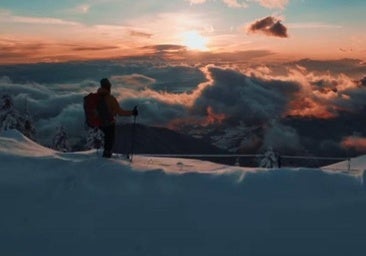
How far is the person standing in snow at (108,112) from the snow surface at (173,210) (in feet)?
4.74

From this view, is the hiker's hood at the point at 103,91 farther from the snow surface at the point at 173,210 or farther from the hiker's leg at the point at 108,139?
the snow surface at the point at 173,210

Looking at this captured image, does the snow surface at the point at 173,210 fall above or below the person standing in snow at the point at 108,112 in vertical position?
below

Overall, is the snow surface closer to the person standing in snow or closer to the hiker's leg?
the hiker's leg

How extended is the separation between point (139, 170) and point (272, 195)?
2.77 m

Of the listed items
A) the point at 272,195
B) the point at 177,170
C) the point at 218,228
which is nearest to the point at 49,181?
the point at 177,170

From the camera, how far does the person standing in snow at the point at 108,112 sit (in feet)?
43.7

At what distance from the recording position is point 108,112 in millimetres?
13414

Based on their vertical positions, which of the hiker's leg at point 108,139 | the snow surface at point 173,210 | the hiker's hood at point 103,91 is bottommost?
the snow surface at point 173,210

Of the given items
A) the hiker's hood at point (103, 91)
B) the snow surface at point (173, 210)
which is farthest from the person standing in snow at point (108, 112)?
the snow surface at point (173, 210)

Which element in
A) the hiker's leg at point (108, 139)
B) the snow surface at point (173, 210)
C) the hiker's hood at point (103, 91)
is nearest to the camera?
the snow surface at point (173, 210)

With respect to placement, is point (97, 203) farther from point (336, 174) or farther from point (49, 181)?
point (336, 174)

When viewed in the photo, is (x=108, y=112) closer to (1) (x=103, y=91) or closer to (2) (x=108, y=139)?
(1) (x=103, y=91)

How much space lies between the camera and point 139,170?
11680 millimetres

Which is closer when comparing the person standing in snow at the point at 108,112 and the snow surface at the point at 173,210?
the snow surface at the point at 173,210
